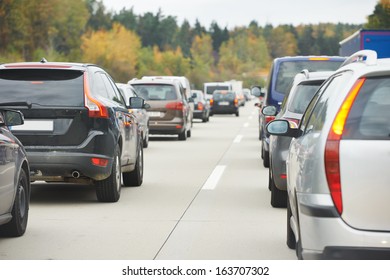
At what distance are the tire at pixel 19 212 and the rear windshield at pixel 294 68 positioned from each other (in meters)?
9.08

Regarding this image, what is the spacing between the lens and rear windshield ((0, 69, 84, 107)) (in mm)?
12781

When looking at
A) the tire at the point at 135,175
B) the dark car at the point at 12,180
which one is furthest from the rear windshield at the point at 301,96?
the dark car at the point at 12,180

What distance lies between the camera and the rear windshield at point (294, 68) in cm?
1888

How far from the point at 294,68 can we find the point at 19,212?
32.0 ft

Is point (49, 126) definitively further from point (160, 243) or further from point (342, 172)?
point (342, 172)

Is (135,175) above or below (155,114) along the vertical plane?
above

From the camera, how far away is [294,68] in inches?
748

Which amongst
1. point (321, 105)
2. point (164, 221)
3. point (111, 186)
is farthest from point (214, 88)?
point (321, 105)

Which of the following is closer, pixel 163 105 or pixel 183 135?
pixel 163 105

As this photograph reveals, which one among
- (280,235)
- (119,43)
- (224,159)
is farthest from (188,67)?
(280,235)

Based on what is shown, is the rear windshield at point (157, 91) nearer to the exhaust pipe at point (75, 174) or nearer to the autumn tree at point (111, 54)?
the exhaust pipe at point (75, 174)

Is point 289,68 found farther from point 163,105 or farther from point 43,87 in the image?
point 163,105

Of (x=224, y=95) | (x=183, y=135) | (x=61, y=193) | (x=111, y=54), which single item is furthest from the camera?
(x=111, y=54)

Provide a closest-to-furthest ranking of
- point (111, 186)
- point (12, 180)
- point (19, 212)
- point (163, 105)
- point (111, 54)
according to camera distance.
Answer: point (12, 180) → point (19, 212) → point (111, 186) → point (163, 105) → point (111, 54)
